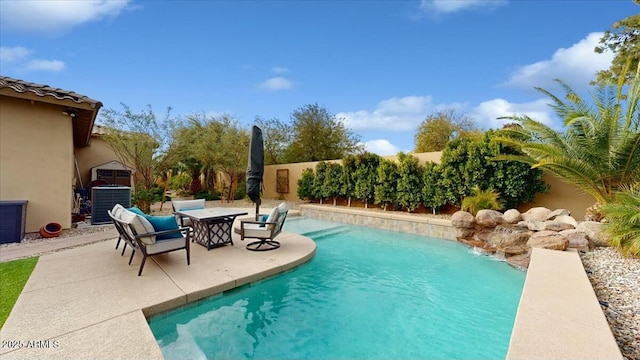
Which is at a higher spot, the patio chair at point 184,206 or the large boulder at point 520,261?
the patio chair at point 184,206

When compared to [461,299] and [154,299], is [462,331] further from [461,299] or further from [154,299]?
[154,299]

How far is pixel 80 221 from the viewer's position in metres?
9.03

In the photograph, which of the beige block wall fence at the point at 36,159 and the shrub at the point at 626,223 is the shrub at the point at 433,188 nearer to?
the shrub at the point at 626,223

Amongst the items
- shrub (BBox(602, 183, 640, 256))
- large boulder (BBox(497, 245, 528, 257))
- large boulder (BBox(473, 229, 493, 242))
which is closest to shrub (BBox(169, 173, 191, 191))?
large boulder (BBox(473, 229, 493, 242))

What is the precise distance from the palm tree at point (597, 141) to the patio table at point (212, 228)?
7.74m

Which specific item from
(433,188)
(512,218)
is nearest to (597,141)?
(512,218)

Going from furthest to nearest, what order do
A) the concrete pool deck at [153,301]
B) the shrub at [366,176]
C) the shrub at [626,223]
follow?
the shrub at [366,176]
the shrub at [626,223]
the concrete pool deck at [153,301]

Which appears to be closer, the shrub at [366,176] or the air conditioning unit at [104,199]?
the air conditioning unit at [104,199]

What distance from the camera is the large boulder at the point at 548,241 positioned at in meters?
5.71

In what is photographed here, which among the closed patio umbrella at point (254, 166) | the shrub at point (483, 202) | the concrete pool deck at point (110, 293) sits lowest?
the concrete pool deck at point (110, 293)

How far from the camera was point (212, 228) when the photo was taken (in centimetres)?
578

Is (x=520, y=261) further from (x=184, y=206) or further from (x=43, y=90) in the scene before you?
(x=43, y=90)

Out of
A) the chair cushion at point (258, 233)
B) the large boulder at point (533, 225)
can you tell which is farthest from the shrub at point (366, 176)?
the chair cushion at point (258, 233)

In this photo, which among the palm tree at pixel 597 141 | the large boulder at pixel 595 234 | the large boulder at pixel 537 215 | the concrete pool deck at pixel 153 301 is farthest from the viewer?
the large boulder at pixel 537 215
